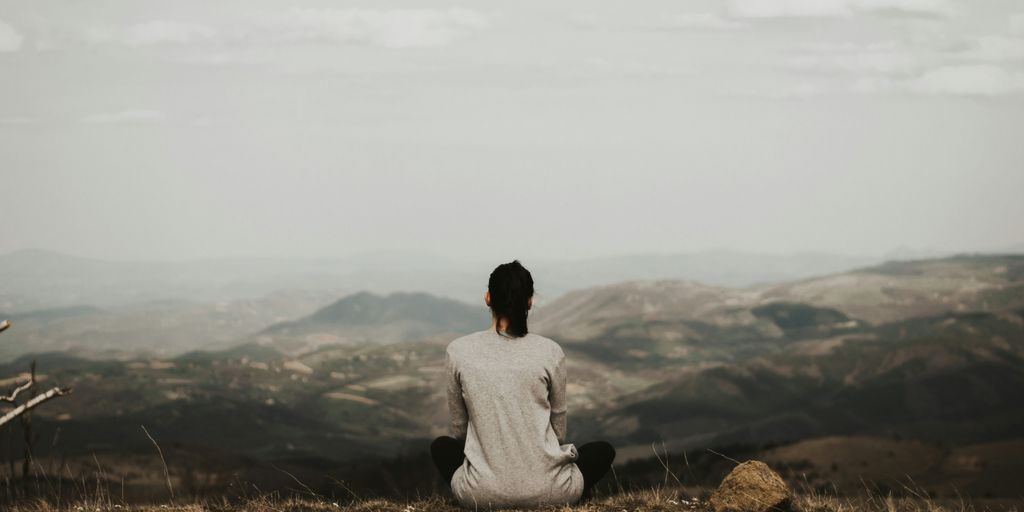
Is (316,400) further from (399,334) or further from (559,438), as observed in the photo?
(399,334)

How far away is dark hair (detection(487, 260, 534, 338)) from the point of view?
24.0 feet

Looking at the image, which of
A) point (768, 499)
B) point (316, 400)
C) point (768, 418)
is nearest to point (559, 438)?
point (768, 499)

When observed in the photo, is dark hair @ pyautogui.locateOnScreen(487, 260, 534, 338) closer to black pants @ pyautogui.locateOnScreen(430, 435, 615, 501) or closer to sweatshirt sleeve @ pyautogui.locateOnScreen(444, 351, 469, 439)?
sweatshirt sleeve @ pyautogui.locateOnScreen(444, 351, 469, 439)

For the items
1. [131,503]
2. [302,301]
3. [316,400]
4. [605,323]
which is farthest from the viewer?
[302,301]

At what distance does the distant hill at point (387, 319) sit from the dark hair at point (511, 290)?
146m

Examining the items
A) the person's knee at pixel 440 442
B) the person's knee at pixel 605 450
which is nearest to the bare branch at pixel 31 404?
the person's knee at pixel 440 442

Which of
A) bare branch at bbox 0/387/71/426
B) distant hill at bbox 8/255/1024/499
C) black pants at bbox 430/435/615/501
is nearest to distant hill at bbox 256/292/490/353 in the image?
distant hill at bbox 8/255/1024/499

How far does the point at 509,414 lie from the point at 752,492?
3.01m

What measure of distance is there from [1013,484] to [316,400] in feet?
205

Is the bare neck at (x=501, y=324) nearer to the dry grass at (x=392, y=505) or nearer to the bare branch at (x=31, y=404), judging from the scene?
the dry grass at (x=392, y=505)

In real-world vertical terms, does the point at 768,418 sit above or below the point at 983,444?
below

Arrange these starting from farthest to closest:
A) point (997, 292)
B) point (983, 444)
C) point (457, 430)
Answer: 1. point (997, 292)
2. point (983, 444)
3. point (457, 430)

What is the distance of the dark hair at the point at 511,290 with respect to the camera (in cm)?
732

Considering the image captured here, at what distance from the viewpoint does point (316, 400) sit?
8294cm
